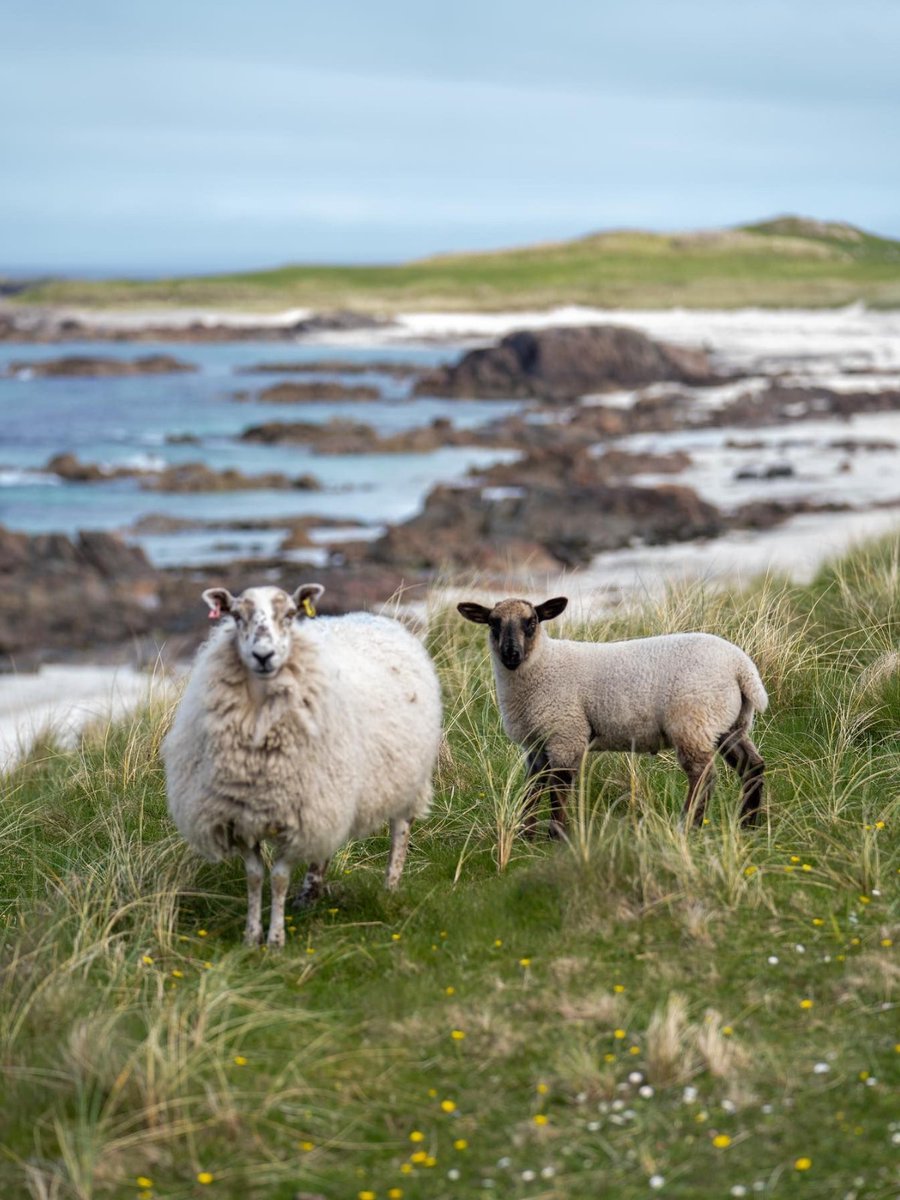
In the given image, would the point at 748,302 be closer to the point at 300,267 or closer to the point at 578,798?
the point at 300,267

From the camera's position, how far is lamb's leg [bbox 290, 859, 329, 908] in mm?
6969

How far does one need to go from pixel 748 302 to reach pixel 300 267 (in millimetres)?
58874

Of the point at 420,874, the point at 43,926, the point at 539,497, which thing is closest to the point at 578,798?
the point at 420,874

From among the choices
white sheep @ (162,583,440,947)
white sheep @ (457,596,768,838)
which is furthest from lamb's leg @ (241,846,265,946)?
white sheep @ (457,596,768,838)

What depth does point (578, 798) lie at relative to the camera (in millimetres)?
7848

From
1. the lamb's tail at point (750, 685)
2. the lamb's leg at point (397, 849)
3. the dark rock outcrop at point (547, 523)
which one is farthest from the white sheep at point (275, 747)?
the dark rock outcrop at point (547, 523)

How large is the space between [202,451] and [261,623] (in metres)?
38.6

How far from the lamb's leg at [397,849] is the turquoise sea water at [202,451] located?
20.2m

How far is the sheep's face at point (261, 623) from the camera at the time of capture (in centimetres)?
598

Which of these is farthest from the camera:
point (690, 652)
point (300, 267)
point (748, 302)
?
point (300, 267)

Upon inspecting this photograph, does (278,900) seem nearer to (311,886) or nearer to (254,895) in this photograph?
(254,895)

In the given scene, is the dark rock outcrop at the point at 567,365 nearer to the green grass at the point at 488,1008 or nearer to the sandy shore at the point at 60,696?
the sandy shore at the point at 60,696

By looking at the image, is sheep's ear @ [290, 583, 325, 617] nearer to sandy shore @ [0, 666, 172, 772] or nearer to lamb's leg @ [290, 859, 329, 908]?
lamb's leg @ [290, 859, 329, 908]

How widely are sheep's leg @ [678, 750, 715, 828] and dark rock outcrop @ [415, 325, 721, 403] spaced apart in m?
49.9
